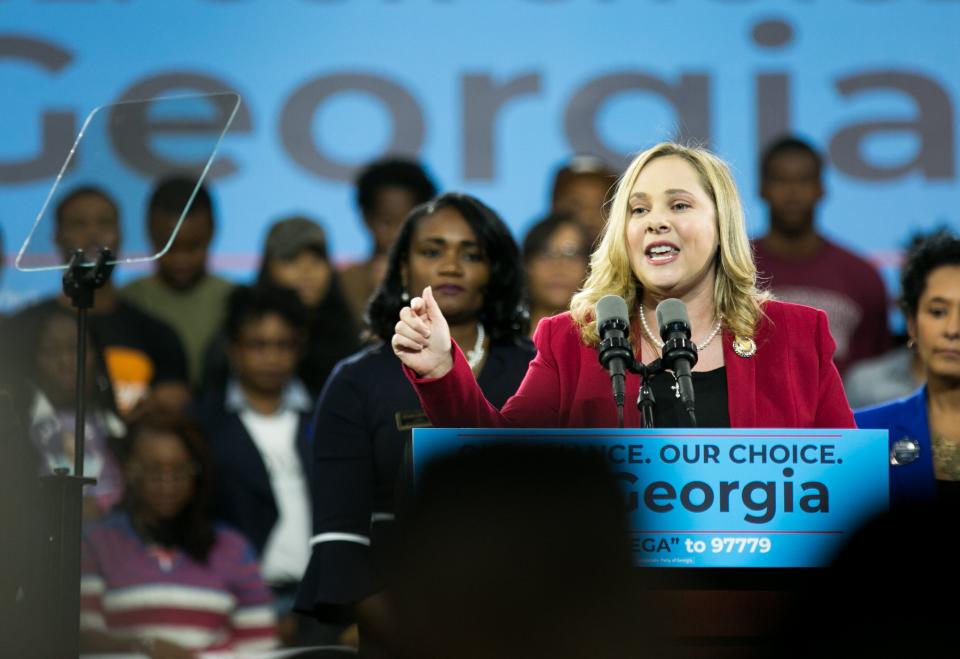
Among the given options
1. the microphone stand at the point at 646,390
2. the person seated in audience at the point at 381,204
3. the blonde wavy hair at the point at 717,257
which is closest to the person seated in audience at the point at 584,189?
the person seated in audience at the point at 381,204

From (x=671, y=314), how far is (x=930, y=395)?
54.5 inches

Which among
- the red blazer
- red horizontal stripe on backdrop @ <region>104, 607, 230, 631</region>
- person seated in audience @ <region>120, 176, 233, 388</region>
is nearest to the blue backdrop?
person seated in audience @ <region>120, 176, 233, 388</region>

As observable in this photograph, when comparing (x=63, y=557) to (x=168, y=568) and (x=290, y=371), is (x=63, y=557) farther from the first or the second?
(x=290, y=371)

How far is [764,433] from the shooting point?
2.33 metres

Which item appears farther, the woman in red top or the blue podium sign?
the woman in red top

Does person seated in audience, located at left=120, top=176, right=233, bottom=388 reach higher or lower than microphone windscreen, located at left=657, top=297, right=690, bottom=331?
higher

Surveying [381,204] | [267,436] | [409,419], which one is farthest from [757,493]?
[381,204]

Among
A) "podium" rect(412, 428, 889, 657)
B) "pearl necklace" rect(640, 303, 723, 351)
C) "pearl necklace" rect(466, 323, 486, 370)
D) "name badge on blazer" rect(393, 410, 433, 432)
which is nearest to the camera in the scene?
"podium" rect(412, 428, 889, 657)

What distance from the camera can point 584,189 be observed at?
596 centimetres

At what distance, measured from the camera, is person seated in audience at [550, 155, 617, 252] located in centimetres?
590

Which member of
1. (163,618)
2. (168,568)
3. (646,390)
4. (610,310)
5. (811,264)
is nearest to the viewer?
(646,390)

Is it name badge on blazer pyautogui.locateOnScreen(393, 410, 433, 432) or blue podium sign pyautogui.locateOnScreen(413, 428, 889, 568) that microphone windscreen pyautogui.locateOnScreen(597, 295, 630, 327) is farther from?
name badge on blazer pyautogui.locateOnScreen(393, 410, 433, 432)

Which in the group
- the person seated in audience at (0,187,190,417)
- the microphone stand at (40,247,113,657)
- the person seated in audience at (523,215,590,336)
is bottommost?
the microphone stand at (40,247,113,657)

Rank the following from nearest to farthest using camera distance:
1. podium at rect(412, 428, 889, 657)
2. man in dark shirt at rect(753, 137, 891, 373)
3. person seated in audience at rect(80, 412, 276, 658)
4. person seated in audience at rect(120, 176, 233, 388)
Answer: podium at rect(412, 428, 889, 657)
person seated in audience at rect(80, 412, 276, 658)
man in dark shirt at rect(753, 137, 891, 373)
person seated in audience at rect(120, 176, 233, 388)
